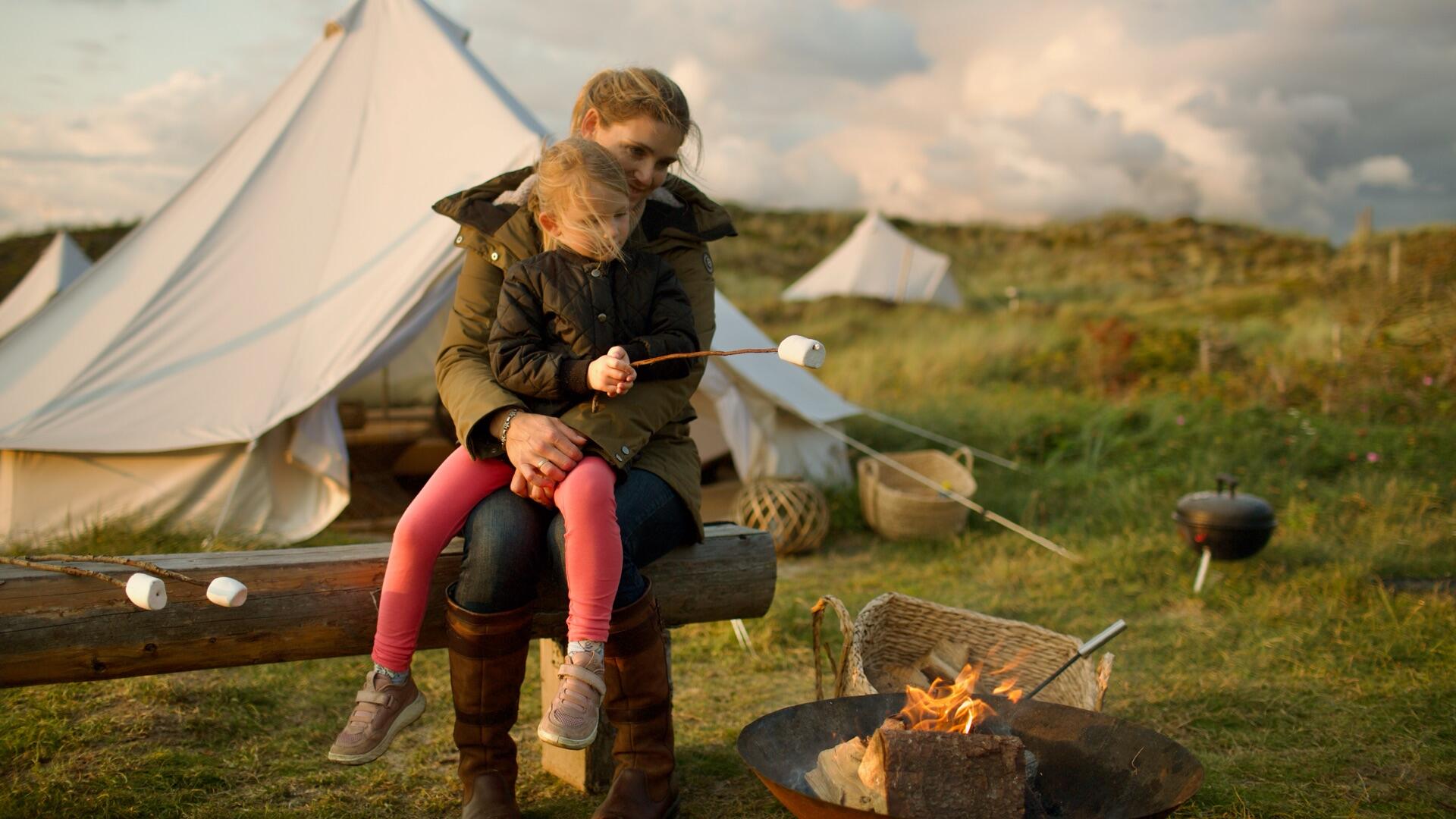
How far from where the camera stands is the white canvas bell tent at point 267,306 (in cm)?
415

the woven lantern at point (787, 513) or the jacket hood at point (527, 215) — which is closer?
the jacket hood at point (527, 215)

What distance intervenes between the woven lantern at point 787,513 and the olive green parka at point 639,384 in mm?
2255

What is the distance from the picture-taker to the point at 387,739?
198cm

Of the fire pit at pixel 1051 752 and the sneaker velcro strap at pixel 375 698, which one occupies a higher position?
the fire pit at pixel 1051 752

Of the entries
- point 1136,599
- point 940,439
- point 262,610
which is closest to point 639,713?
point 262,610

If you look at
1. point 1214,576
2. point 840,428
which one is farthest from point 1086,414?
point 1214,576

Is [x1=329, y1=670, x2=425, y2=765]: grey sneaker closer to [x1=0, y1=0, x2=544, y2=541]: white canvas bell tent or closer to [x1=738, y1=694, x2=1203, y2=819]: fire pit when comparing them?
[x1=738, y1=694, x2=1203, y2=819]: fire pit

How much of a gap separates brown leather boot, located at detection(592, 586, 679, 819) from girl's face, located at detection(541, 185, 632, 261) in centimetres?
70

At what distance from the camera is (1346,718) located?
2.83m

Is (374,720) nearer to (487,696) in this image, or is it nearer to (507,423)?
(487,696)

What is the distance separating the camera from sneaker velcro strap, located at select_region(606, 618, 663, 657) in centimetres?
202

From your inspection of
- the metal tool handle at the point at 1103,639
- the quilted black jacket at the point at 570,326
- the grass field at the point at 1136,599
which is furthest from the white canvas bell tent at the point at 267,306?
the metal tool handle at the point at 1103,639

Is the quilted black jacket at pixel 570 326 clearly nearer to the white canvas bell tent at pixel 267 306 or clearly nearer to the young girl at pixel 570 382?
the young girl at pixel 570 382

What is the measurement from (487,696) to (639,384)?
2.25 ft
